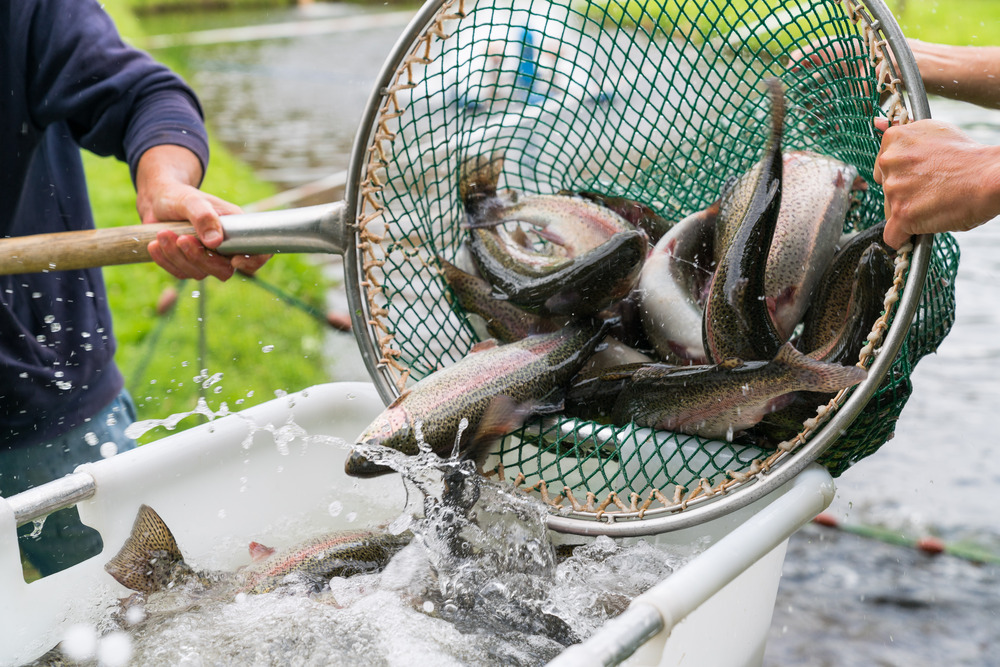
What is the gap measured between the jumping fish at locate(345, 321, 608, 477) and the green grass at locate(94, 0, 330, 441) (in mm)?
1644

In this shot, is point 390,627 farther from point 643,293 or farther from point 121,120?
point 121,120

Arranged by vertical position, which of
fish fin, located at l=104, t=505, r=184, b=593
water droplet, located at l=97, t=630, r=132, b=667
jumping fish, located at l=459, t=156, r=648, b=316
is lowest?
water droplet, located at l=97, t=630, r=132, b=667

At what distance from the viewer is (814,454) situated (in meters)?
1.22

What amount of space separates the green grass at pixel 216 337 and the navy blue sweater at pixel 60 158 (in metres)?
0.80

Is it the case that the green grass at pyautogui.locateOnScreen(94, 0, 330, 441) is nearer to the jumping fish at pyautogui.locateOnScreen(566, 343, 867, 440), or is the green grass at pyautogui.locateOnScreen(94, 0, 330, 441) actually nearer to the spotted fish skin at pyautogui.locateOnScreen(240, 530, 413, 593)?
the spotted fish skin at pyautogui.locateOnScreen(240, 530, 413, 593)

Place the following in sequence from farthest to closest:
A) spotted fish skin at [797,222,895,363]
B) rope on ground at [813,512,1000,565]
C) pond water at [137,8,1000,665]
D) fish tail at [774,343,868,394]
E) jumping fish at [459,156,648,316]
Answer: rope on ground at [813,512,1000,565] < pond water at [137,8,1000,665] < jumping fish at [459,156,648,316] < spotted fish skin at [797,222,895,363] < fish tail at [774,343,868,394]

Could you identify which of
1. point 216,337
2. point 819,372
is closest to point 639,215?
point 819,372

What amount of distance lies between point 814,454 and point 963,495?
1.97 metres

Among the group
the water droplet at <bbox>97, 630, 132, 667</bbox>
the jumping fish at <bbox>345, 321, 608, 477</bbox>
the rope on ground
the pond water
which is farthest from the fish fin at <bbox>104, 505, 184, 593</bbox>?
the rope on ground

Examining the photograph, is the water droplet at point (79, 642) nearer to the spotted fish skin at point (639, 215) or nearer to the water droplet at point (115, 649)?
the water droplet at point (115, 649)

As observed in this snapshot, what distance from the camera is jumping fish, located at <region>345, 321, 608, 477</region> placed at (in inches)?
57.1

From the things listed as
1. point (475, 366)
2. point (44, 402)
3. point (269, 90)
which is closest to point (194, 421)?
point (44, 402)

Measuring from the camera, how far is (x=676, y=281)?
5.36ft

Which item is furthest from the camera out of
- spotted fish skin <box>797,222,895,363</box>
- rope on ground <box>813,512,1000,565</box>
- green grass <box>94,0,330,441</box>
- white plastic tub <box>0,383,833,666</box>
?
green grass <box>94,0,330,441</box>
